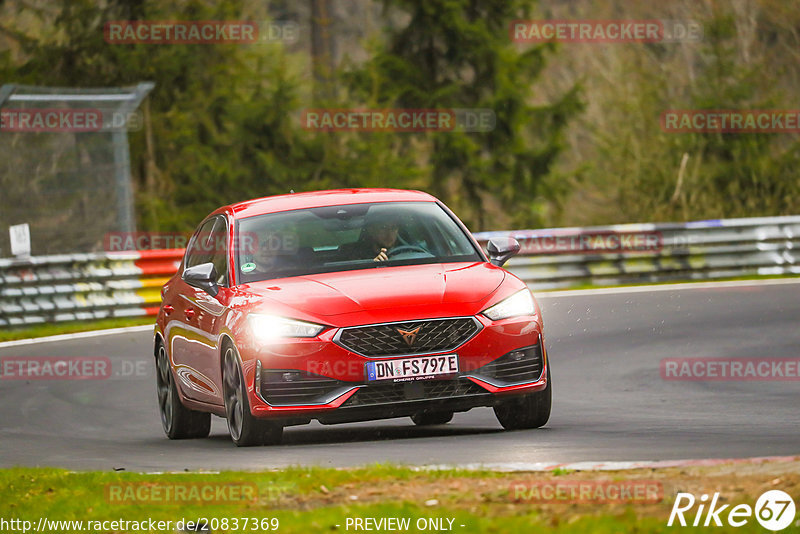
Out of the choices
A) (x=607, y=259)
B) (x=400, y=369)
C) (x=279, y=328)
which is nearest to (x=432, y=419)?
(x=400, y=369)

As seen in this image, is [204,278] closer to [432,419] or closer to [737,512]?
[432,419]

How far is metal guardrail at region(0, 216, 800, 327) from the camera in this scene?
20.1 m

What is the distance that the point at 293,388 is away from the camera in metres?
8.88

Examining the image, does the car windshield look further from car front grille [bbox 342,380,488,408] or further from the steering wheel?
car front grille [bbox 342,380,488,408]

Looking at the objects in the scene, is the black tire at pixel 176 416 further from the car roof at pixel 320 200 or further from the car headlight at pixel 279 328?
the car headlight at pixel 279 328

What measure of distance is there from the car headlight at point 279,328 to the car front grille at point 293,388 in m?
0.22

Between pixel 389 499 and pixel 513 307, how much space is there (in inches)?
112

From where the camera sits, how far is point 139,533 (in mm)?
6348

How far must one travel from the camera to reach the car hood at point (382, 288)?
8852 mm

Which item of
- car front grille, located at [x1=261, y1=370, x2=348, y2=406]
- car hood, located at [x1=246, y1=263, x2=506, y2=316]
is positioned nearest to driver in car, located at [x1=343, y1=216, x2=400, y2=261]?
car hood, located at [x1=246, y1=263, x2=506, y2=316]

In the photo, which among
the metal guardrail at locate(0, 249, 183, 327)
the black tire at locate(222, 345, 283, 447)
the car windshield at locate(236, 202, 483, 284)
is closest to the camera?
the black tire at locate(222, 345, 283, 447)

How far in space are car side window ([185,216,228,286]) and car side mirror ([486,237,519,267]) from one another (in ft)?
5.81

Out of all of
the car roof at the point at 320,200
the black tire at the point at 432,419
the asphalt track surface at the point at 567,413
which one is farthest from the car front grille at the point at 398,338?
the black tire at the point at 432,419

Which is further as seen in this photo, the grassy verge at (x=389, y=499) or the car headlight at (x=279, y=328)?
the car headlight at (x=279, y=328)
